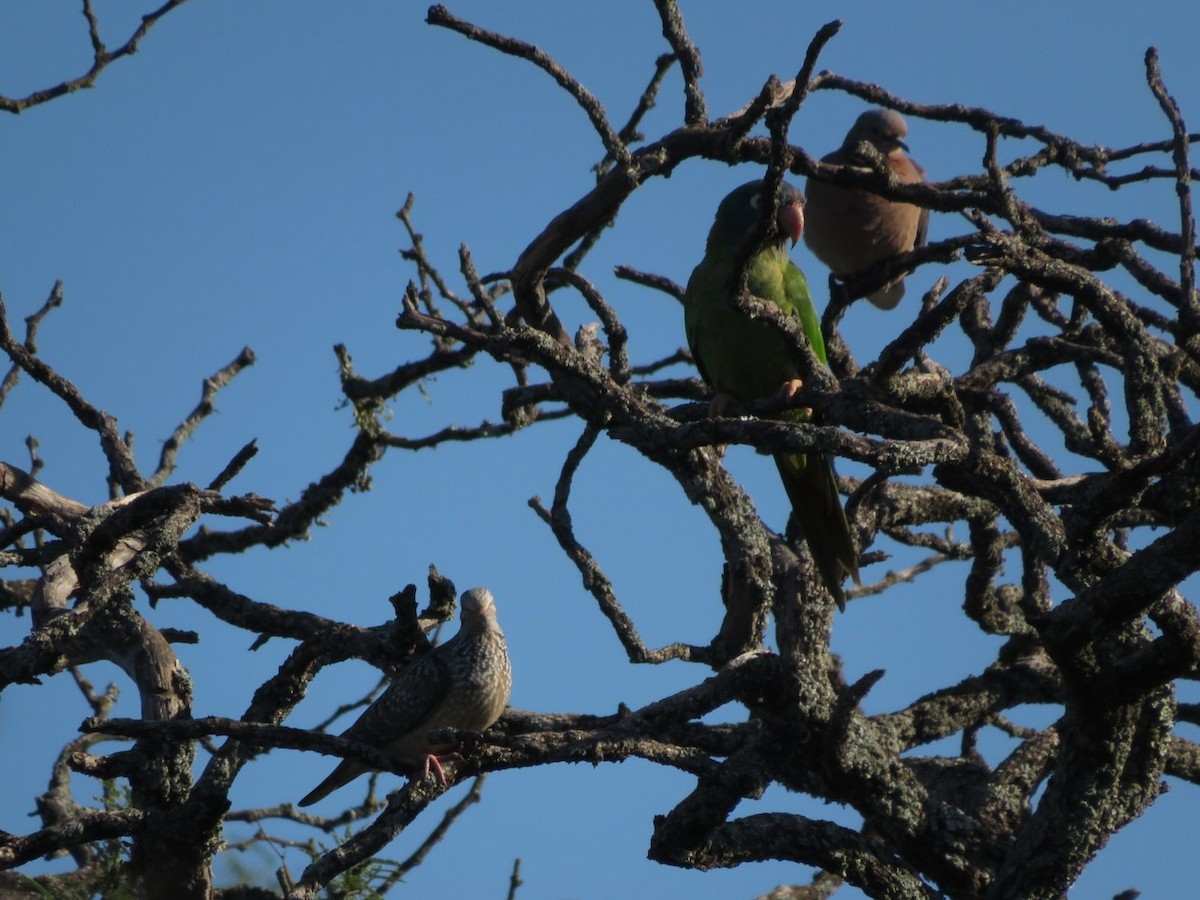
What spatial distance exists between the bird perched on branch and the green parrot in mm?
1375

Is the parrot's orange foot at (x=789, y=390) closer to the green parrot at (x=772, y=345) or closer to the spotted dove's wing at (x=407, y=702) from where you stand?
the green parrot at (x=772, y=345)

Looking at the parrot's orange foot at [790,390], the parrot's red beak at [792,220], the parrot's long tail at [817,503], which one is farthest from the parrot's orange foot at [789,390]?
the parrot's red beak at [792,220]

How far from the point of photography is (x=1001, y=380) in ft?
12.6

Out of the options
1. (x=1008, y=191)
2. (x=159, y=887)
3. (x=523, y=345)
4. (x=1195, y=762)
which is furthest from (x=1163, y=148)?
(x=159, y=887)

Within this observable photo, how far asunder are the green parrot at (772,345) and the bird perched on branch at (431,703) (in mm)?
1375

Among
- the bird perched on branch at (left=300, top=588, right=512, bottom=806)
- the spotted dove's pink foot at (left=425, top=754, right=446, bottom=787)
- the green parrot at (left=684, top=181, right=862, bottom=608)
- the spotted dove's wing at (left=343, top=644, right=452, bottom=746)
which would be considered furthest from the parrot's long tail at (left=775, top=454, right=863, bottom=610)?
the spotted dove's pink foot at (left=425, top=754, right=446, bottom=787)

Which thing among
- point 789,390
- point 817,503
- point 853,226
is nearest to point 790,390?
point 789,390

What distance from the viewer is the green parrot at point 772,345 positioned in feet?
15.8

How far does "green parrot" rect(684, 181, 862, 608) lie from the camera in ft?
15.8

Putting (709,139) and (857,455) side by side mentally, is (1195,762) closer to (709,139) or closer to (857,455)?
(857,455)

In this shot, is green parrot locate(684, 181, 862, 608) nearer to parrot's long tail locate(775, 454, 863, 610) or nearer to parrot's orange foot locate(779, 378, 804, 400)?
parrot's long tail locate(775, 454, 863, 610)

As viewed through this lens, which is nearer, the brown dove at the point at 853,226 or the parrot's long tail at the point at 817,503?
the parrot's long tail at the point at 817,503


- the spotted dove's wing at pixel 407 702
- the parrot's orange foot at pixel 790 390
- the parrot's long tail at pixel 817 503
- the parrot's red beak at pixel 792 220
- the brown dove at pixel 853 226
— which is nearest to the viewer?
the parrot's orange foot at pixel 790 390

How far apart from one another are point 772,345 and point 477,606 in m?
1.70
